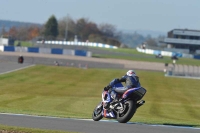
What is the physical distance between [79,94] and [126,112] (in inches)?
974

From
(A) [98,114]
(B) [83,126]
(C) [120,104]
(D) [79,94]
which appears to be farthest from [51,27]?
(B) [83,126]

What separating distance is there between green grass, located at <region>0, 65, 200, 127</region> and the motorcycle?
352 centimetres

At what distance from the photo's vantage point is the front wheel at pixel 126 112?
50.5ft

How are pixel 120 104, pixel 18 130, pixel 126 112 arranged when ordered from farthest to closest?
pixel 120 104, pixel 126 112, pixel 18 130

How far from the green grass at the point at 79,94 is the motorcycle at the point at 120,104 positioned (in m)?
3.52

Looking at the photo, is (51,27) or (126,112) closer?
(126,112)

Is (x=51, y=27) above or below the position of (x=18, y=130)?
below

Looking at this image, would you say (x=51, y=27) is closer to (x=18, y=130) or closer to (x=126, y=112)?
(x=126, y=112)

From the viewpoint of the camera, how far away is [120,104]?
15844 mm

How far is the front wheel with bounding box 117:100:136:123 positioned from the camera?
15398mm

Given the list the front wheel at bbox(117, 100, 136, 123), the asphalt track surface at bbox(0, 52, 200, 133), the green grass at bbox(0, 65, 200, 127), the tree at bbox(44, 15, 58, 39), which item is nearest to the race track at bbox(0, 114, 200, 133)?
the asphalt track surface at bbox(0, 52, 200, 133)

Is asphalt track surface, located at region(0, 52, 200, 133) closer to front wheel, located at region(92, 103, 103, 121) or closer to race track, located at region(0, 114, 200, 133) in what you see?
race track, located at region(0, 114, 200, 133)

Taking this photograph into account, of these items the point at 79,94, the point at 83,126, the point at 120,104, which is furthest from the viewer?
the point at 79,94

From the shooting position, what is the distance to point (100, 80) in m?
55.5
